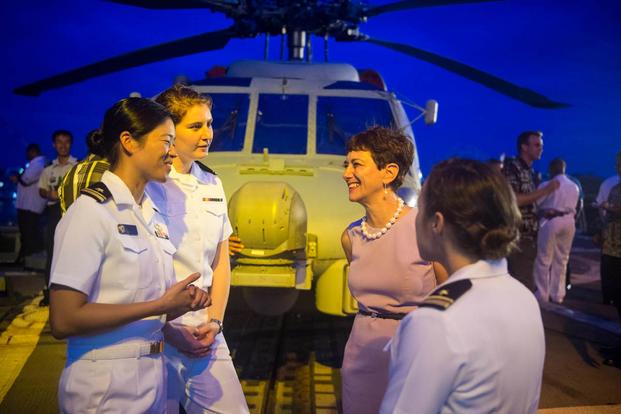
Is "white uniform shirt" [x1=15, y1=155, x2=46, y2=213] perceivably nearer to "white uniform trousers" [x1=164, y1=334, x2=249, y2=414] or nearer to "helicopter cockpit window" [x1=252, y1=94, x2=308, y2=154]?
"helicopter cockpit window" [x1=252, y1=94, x2=308, y2=154]

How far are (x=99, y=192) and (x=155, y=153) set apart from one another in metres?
0.25

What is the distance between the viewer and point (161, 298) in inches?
72.7

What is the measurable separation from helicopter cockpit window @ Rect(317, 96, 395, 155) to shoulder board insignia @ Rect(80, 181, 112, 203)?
13.6ft

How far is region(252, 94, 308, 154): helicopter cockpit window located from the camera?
6023 mm

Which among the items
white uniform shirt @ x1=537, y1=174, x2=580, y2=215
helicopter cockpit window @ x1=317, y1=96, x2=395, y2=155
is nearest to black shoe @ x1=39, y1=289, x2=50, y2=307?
helicopter cockpit window @ x1=317, y1=96, x2=395, y2=155

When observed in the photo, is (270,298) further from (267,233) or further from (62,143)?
(62,143)

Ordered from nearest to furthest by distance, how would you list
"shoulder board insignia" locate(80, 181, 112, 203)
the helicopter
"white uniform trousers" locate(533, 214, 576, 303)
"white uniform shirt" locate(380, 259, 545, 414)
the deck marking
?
"white uniform shirt" locate(380, 259, 545, 414) < "shoulder board insignia" locate(80, 181, 112, 203) < the helicopter < the deck marking < "white uniform trousers" locate(533, 214, 576, 303)


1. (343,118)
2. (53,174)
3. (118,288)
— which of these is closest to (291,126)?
(343,118)

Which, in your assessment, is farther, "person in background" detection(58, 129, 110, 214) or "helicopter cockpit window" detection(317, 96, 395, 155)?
"helicopter cockpit window" detection(317, 96, 395, 155)

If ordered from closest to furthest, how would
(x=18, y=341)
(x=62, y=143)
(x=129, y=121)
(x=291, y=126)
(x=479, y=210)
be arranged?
(x=479, y=210) → (x=129, y=121) → (x=18, y=341) → (x=291, y=126) → (x=62, y=143)

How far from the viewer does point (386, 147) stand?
259 centimetres

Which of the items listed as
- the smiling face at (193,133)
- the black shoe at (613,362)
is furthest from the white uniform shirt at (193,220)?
the black shoe at (613,362)

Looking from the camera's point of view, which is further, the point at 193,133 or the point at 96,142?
the point at 193,133

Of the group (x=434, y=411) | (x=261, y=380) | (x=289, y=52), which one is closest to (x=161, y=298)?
(x=434, y=411)
